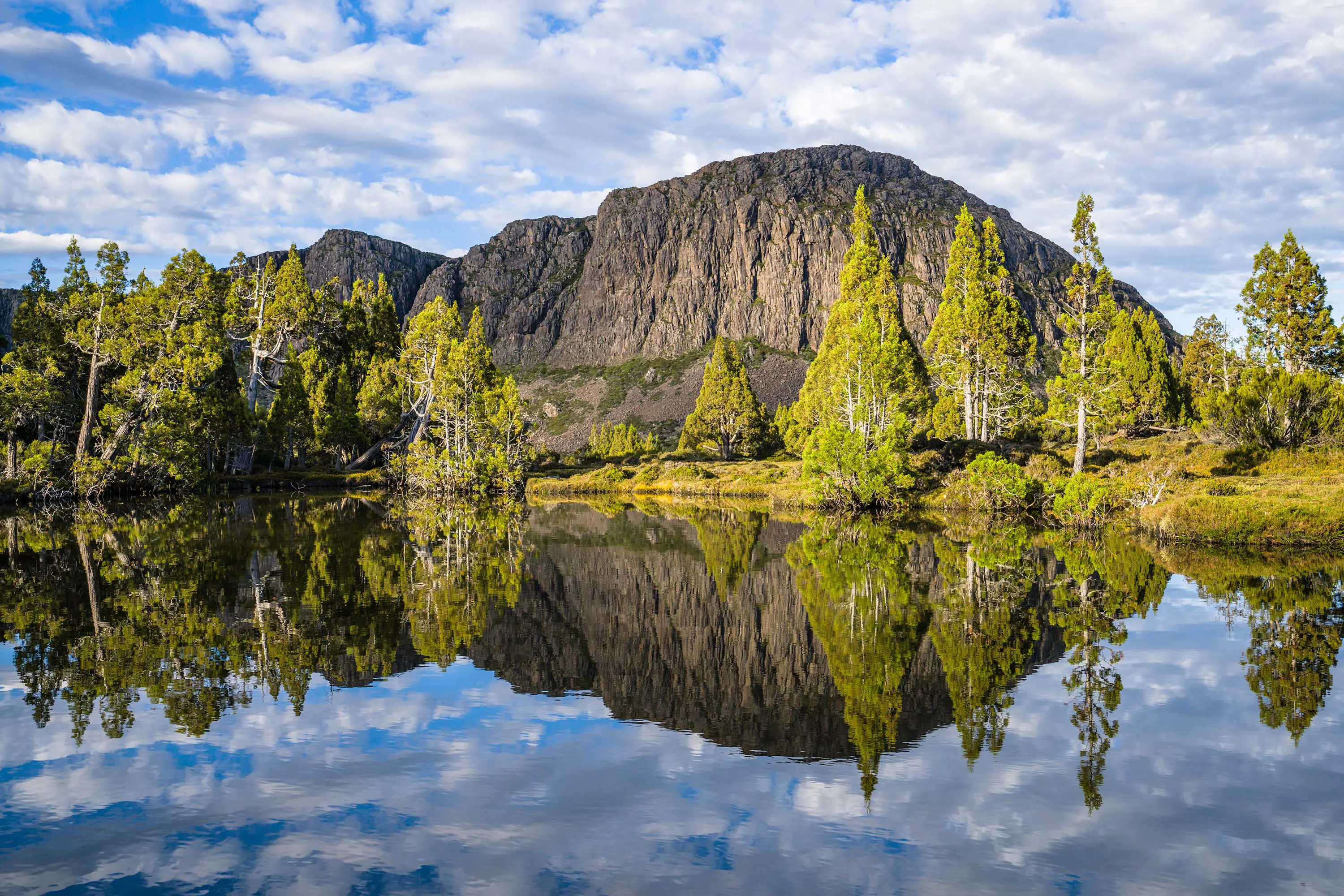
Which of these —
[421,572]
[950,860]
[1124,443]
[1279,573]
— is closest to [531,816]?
[950,860]

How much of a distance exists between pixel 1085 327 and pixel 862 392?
9767 millimetres

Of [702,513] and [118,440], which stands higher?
[118,440]

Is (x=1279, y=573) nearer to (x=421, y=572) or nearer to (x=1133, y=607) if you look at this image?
(x=1133, y=607)

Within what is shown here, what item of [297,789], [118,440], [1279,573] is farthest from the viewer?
[118,440]

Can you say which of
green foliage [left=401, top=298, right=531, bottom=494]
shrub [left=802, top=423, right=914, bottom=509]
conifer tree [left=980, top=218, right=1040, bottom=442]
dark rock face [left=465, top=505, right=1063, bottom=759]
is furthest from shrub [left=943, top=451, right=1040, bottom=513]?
green foliage [left=401, top=298, right=531, bottom=494]

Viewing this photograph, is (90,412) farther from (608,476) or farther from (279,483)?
(608,476)

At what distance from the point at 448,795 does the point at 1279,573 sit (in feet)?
57.8

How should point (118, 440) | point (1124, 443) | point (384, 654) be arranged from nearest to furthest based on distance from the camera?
point (384, 654)
point (118, 440)
point (1124, 443)

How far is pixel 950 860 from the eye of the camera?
6082 mm

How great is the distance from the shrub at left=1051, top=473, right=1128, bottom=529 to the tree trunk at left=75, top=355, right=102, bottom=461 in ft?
139

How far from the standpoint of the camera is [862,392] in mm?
39875

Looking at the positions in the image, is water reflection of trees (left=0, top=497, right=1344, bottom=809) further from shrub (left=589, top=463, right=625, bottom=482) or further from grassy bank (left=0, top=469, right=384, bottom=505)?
shrub (left=589, top=463, right=625, bottom=482)

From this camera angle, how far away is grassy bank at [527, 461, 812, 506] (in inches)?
1964

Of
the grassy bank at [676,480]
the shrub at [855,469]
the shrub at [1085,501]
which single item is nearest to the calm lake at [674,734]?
the shrub at [1085,501]
